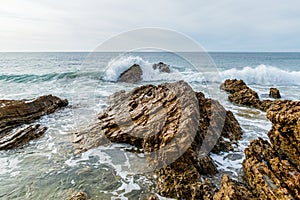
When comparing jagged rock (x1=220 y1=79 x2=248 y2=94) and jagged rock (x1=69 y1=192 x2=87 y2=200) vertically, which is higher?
jagged rock (x1=220 y1=79 x2=248 y2=94)

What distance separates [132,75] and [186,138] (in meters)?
17.3

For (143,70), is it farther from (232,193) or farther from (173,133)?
(232,193)

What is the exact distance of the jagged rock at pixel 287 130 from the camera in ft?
12.5

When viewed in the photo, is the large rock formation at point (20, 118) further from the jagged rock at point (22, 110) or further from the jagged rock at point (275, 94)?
the jagged rock at point (275, 94)

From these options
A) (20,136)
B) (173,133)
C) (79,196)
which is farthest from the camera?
(20,136)

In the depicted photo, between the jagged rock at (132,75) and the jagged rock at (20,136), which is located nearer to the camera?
the jagged rock at (20,136)

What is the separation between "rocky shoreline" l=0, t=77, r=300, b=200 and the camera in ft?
12.5

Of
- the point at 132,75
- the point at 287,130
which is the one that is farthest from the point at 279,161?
the point at 132,75

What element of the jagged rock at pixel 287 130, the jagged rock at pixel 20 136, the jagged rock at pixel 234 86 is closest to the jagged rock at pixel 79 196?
the jagged rock at pixel 20 136

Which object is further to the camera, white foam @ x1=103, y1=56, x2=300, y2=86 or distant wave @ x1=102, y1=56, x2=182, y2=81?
distant wave @ x1=102, y1=56, x2=182, y2=81

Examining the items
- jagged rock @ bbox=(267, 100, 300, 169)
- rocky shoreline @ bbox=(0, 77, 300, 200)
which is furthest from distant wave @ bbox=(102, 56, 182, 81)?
jagged rock @ bbox=(267, 100, 300, 169)

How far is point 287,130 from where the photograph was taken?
3.95m

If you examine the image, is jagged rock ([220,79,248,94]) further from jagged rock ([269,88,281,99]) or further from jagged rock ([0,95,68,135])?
jagged rock ([0,95,68,135])

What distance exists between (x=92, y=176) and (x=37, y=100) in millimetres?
6400
